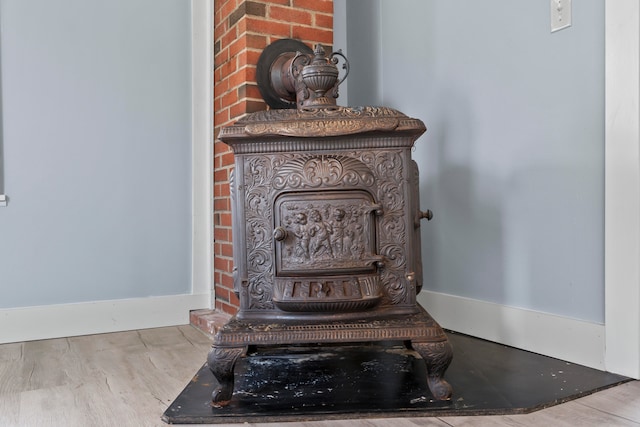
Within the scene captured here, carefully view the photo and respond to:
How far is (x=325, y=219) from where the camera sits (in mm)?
1548

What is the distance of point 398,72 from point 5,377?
6.47 ft

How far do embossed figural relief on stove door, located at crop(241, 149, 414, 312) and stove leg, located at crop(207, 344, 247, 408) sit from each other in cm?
17

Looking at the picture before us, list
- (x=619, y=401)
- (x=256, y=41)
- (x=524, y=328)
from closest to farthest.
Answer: (x=619, y=401) < (x=524, y=328) < (x=256, y=41)

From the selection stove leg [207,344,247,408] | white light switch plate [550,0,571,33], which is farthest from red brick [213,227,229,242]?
white light switch plate [550,0,571,33]

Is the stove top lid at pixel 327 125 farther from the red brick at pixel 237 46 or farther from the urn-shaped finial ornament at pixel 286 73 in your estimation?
the red brick at pixel 237 46

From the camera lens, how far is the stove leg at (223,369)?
56.6 inches

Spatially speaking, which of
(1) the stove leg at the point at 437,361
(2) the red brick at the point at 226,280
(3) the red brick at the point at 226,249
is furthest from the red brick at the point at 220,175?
(1) the stove leg at the point at 437,361

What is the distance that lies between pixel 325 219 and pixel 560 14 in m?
1.07

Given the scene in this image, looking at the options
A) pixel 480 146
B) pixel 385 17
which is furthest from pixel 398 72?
pixel 480 146

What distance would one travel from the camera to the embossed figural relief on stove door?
5.06 ft

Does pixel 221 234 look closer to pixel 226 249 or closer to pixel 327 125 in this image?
pixel 226 249

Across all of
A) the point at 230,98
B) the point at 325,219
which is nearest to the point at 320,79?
the point at 325,219

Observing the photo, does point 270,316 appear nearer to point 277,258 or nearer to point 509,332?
point 277,258

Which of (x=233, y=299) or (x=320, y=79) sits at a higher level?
(x=320, y=79)
